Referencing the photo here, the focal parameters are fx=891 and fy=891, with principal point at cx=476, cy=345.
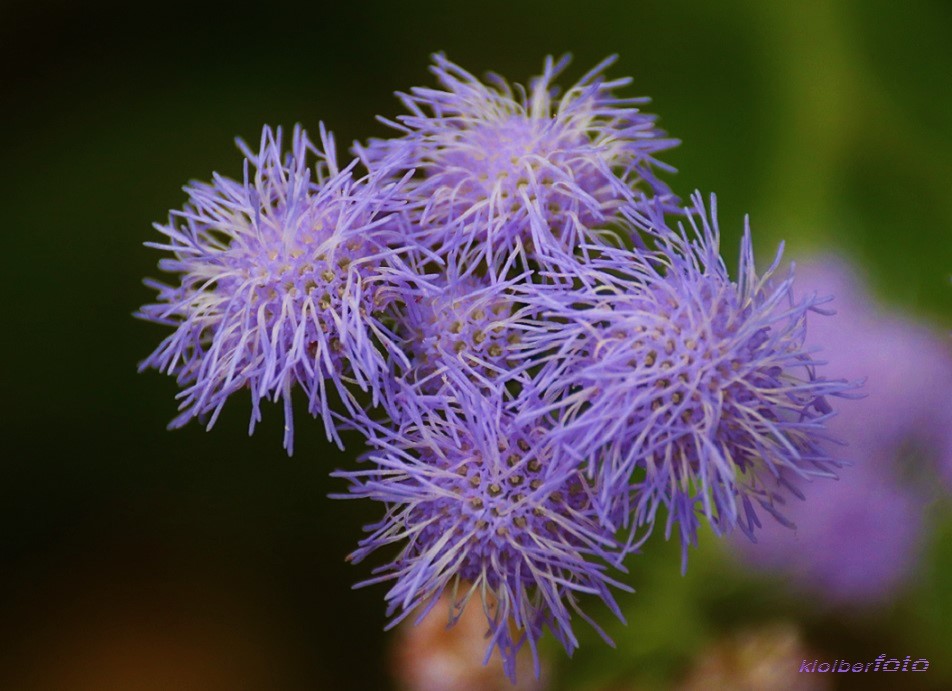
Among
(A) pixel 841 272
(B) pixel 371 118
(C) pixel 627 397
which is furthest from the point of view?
(B) pixel 371 118

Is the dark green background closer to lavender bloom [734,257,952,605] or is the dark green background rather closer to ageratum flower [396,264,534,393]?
lavender bloom [734,257,952,605]

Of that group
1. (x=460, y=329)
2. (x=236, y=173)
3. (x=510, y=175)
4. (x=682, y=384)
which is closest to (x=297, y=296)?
(x=460, y=329)

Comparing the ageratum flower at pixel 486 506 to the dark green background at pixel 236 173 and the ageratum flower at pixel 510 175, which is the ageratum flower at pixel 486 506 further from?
the dark green background at pixel 236 173

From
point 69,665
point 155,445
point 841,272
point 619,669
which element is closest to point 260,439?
point 155,445

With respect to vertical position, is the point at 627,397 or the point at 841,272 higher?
the point at 841,272

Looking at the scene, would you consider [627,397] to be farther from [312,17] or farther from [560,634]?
[312,17]

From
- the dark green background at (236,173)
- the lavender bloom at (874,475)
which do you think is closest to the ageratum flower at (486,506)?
the lavender bloom at (874,475)
